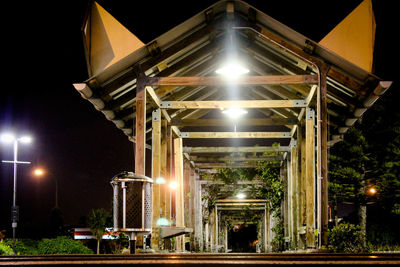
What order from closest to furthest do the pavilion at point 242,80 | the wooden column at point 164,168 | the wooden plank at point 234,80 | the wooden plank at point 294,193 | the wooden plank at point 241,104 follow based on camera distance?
the pavilion at point 242,80
the wooden plank at point 234,80
the wooden plank at point 241,104
the wooden column at point 164,168
the wooden plank at point 294,193

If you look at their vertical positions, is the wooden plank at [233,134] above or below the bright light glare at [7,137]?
below

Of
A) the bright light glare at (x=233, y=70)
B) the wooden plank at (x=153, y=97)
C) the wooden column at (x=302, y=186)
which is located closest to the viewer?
the bright light glare at (x=233, y=70)

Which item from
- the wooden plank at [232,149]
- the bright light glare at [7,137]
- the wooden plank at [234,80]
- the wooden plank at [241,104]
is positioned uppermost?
the bright light glare at [7,137]

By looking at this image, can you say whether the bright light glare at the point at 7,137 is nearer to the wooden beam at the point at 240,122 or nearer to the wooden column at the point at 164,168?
the wooden beam at the point at 240,122

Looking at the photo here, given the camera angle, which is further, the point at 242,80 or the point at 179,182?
the point at 179,182

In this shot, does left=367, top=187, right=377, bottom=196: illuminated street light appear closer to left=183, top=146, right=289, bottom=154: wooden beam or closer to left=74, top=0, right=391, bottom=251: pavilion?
left=183, top=146, right=289, bottom=154: wooden beam

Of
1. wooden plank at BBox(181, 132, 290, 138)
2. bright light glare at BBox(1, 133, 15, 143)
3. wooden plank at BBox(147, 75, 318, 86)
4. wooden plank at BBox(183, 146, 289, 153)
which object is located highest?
bright light glare at BBox(1, 133, 15, 143)

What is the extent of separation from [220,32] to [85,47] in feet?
10.1

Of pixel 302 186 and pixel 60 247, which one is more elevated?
pixel 302 186

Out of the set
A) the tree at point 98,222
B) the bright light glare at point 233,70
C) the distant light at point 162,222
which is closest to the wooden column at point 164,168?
the distant light at point 162,222

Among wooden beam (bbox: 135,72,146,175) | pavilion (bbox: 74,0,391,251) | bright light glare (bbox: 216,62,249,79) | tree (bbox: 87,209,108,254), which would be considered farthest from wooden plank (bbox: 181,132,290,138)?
tree (bbox: 87,209,108,254)

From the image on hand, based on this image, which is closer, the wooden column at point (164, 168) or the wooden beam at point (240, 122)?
the wooden column at point (164, 168)

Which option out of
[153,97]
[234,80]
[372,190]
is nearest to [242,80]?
[234,80]

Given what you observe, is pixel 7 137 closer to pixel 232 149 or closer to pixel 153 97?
pixel 232 149
